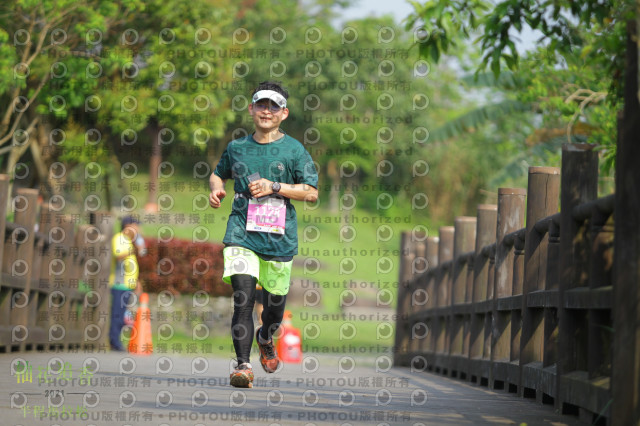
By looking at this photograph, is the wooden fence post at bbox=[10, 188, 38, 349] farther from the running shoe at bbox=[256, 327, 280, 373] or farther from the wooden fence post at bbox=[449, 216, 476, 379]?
the wooden fence post at bbox=[449, 216, 476, 379]

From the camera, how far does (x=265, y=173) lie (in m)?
7.58

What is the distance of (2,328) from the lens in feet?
34.2

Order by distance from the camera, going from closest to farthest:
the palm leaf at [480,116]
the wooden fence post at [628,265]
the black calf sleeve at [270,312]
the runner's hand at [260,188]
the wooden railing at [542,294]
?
the wooden fence post at [628,265]
the wooden railing at [542,294]
the runner's hand at [260,188]
the black calf sleeve at [270,312]
the palm leaf at [480,116]

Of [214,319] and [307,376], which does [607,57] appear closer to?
[307,376]

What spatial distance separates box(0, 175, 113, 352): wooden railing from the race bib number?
2999mm

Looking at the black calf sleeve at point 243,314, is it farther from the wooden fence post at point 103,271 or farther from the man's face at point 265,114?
the wooden fence post at point 103,271

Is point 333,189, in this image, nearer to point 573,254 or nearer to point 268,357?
point 268,357

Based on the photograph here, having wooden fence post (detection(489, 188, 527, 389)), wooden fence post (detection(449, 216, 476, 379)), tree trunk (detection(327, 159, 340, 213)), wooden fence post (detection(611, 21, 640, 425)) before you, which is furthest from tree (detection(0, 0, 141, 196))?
tree trunk (detection(327, 159, 340, 213))

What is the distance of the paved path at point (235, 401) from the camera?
5.39 metres

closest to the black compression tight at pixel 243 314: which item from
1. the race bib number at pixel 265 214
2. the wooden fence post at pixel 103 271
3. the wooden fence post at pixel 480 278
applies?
the race bib number at pixel 265 214

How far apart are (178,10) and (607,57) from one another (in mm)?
16961

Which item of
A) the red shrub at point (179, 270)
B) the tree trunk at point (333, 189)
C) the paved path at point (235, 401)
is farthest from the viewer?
the tree trunk at point (333, 189)

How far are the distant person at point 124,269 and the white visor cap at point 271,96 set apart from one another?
8676mm

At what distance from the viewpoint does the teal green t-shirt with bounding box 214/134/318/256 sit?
24.8 ft
